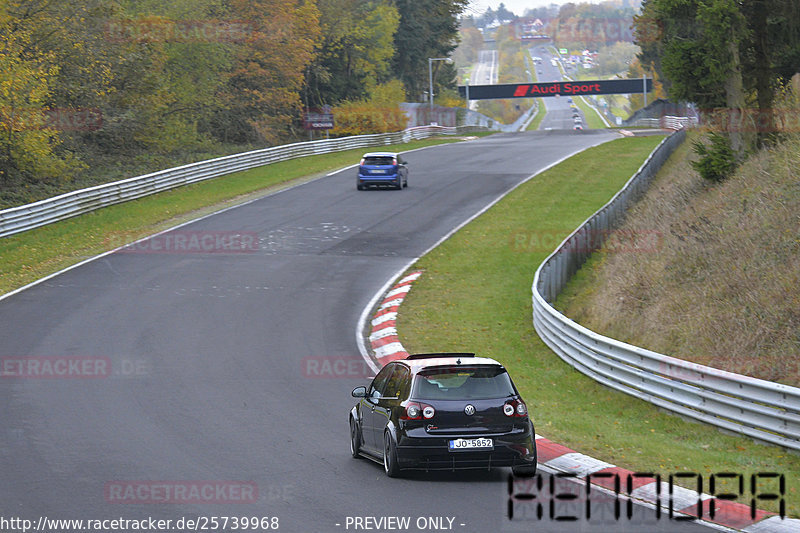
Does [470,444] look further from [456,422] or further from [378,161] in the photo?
[378,161]

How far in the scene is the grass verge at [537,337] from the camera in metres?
11.0

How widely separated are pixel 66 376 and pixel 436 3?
8757cm

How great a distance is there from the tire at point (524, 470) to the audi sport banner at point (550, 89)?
98315mm

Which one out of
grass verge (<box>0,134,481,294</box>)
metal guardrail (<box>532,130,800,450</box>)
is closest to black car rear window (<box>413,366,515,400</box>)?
metal guardrail (<box>532,130,800,450</box>)

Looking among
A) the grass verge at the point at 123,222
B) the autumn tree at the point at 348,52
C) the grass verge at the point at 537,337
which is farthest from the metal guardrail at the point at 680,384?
the autumn tree at the point at 348,52

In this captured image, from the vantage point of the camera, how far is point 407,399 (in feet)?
33.3

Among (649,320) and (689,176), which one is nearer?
(649,320)

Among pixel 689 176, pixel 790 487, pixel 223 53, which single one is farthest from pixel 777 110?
pixel 223 53

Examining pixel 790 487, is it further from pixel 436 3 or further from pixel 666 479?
pixel 436 3

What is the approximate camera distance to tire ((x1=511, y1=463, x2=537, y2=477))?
9962 mm

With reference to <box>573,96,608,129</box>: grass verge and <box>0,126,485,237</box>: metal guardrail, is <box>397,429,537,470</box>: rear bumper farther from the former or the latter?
<box>573,96,608,129</box>: grass verge

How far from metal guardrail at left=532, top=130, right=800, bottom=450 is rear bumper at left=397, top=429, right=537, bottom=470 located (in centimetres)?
341

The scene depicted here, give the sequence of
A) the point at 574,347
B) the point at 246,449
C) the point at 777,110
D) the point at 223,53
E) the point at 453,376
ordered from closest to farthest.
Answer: the point at 453,376, the point at 246,449, the point at 574,347, the point at 777,110, the point at 223,53

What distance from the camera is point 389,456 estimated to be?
10.1 meters
